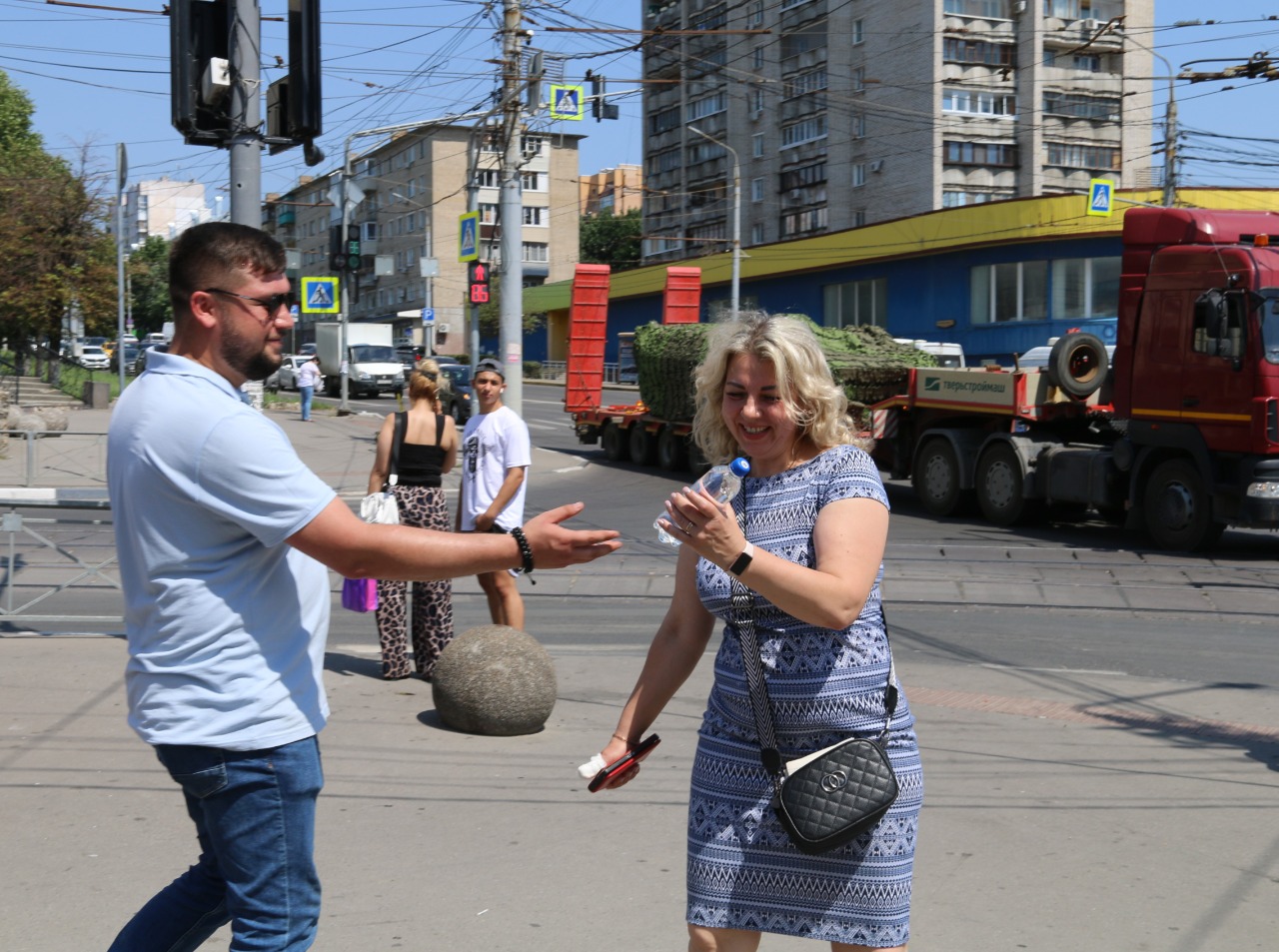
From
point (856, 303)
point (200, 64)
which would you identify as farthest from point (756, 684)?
point (856, 303)

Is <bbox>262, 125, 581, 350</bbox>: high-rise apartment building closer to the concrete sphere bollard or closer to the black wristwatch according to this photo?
the concrete sphere bollard

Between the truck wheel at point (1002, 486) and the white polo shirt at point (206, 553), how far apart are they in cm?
1442

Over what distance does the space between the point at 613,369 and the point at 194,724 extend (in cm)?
5875

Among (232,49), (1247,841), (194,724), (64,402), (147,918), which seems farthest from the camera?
(64,402)

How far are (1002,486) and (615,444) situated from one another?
1048cm

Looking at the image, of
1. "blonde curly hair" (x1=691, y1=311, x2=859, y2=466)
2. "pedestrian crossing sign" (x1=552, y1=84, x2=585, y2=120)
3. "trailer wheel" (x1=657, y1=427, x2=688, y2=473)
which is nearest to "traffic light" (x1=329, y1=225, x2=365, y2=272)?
"pedestrian crossing sign" (x1=552, y1=84, x2=585, y2=120)

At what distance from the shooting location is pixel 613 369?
6119 cm

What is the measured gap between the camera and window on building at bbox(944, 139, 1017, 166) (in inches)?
2138

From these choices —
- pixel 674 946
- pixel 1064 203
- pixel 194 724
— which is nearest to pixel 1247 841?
pixel 674 946

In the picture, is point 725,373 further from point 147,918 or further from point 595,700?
point 595,700

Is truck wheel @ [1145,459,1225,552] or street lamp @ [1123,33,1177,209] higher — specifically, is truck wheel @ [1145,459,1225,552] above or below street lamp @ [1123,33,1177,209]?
below

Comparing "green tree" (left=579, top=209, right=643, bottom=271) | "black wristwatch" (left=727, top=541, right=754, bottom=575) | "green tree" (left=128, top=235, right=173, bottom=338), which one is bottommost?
"black wristwatch" (left=727, top=541, right=754, bottom=575)

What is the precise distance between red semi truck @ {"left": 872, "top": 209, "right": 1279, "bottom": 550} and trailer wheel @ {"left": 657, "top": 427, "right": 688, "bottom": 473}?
6.23 metres

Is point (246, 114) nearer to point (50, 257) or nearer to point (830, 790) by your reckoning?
point (830, 790)
